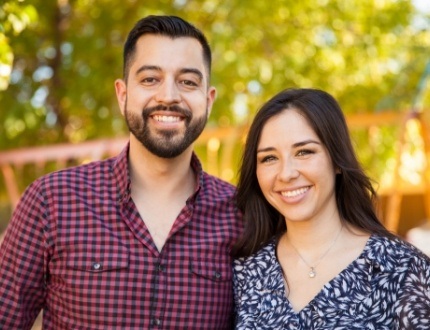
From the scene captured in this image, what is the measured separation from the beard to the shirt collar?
11 cm

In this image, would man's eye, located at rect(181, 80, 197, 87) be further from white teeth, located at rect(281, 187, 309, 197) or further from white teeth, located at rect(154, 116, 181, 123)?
white teeth, located at rect(281, 187, 309, 197)

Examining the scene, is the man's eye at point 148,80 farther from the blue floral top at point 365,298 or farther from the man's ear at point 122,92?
the blue floral top at point 365,298

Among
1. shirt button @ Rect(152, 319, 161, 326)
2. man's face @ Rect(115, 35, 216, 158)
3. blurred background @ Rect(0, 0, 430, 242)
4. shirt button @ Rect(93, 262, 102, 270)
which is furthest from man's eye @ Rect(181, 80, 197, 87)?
blurred background @ Rect(0, 0, 430, 242)

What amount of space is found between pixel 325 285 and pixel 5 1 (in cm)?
181

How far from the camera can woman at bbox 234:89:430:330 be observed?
232cm

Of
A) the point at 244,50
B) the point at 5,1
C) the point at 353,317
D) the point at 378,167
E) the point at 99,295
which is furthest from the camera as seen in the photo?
the point at 244,50

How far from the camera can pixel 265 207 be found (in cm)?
277

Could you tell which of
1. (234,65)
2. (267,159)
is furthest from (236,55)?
(267,159)

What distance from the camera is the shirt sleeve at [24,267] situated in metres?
2.58

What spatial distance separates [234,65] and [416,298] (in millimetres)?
4400

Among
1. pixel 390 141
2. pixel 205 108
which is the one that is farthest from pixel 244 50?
pixel 205 108

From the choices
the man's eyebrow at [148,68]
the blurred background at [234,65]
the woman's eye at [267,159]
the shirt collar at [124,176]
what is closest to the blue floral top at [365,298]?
the woman's eye at [267,159]

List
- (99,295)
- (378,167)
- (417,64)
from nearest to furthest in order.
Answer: (99,295) < (417,64) < (378,167)

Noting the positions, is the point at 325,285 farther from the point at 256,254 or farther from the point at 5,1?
the point at 5,1
